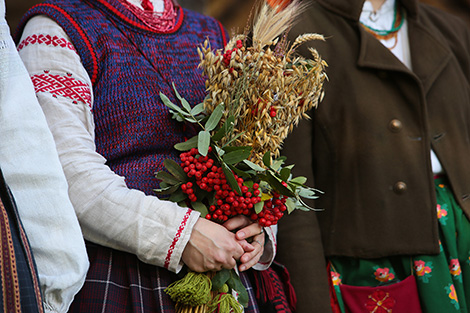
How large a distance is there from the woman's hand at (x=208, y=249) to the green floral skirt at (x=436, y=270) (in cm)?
55

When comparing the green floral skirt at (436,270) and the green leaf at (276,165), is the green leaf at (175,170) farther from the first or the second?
the green floral skirt at (436,270)

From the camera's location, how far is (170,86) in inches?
58.1

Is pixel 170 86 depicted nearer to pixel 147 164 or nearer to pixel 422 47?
pixel 147 164

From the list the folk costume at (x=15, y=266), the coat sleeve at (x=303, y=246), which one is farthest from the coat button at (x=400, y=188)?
the folk costume at (x=15, y=266)

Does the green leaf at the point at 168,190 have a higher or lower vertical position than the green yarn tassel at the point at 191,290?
higher

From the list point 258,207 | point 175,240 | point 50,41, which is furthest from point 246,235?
point 50,41

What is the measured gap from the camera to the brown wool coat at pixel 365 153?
5.61 ft

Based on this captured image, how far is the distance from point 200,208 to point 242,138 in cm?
19

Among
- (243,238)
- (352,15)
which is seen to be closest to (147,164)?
(243,238)

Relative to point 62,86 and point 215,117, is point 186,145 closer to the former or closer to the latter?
point 215,117

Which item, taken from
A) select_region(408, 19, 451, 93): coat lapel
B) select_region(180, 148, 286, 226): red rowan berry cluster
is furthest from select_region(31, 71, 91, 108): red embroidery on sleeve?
select_region(408, 19, 451, 93): coat lapel

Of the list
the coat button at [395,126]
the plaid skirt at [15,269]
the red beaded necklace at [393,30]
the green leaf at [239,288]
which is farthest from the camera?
the red beaded necklace at [393,30]

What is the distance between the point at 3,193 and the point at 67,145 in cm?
29

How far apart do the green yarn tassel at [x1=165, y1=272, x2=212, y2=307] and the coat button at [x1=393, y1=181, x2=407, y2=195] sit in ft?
2.35
